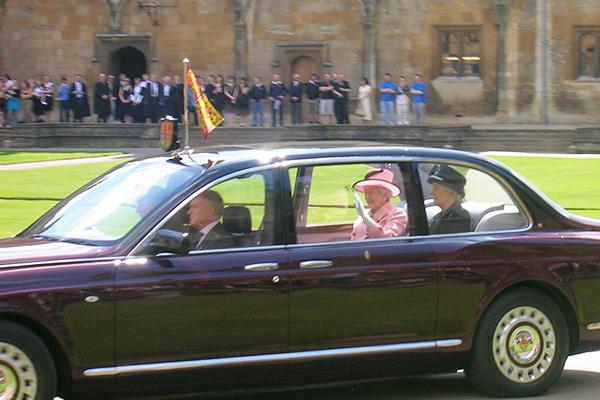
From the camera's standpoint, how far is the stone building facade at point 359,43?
41.5 m

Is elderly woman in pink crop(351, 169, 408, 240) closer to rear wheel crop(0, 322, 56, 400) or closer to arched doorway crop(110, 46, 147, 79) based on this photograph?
rear wheel crop(0, 322, 56, 400)

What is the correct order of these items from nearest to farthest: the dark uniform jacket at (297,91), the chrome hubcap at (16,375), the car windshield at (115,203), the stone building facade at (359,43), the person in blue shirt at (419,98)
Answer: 1. the chrome hubcap at (16,375)
2. the car windshield at (115,203)
3. the person in blue shirt at (419,98)
4. the dark uniform jacket at (297,91)
5. the stone building facade at (359,43)

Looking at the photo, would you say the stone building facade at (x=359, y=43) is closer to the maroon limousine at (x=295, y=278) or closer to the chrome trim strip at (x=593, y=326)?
the chrome trim strip at (x=593, y=326)

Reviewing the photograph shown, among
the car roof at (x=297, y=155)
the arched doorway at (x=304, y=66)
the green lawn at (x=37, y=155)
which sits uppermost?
the arched doorway at (x=304, y=66)

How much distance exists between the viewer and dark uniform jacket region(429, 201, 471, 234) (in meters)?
7.33

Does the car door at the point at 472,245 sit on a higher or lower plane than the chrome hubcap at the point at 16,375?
higher

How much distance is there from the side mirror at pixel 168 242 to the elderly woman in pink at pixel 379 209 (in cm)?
114

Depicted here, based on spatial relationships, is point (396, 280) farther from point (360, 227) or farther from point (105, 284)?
point (105, 284)

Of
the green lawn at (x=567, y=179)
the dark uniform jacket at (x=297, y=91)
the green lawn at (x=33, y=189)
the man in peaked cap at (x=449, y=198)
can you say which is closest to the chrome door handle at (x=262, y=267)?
the man in peaked cap at (x=449, y=198)

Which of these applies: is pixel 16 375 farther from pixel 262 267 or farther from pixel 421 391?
pixel 421 391

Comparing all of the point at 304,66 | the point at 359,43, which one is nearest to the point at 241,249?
the point at 359,43

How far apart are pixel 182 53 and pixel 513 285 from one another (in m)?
37.2

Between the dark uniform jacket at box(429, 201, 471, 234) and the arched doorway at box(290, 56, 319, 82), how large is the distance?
36.1 meters

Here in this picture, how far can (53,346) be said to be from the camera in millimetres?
6285
